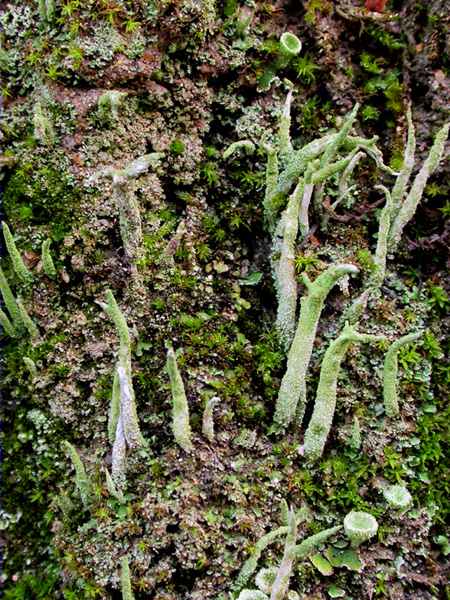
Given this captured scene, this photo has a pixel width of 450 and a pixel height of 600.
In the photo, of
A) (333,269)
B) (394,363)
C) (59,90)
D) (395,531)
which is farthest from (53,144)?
(395,531)

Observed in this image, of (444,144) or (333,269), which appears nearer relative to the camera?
(333,269)

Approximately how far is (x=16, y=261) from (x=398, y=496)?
5.46ft

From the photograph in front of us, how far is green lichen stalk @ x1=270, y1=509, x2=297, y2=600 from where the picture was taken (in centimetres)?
164

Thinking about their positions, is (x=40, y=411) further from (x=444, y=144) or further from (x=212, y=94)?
(x=444, y=144)

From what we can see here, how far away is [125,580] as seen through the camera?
5.87ft

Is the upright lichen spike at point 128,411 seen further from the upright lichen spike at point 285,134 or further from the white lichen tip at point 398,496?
the upright lichen spike at point 285,134

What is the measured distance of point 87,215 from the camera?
2.40 m

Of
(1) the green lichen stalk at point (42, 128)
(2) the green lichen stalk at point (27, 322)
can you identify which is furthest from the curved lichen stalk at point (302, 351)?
(1) the green lichen stalk at point (42, 128)

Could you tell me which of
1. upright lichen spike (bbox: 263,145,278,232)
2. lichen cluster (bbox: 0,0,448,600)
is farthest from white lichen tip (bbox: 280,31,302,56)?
upright lichen spike (bbox: 263,145,278,232)

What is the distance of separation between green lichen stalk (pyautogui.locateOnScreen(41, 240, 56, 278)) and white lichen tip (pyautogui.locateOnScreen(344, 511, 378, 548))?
4.71ft

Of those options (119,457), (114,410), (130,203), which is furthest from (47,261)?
(119,457)

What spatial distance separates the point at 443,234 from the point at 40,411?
1.86 meters

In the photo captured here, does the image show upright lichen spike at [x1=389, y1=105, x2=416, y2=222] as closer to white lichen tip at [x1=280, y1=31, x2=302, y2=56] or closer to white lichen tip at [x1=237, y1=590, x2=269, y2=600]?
white lichen tip at [x1=280, y1=31, x2=302, y2=56]

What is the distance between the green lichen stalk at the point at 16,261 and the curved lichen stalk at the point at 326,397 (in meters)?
1.20
